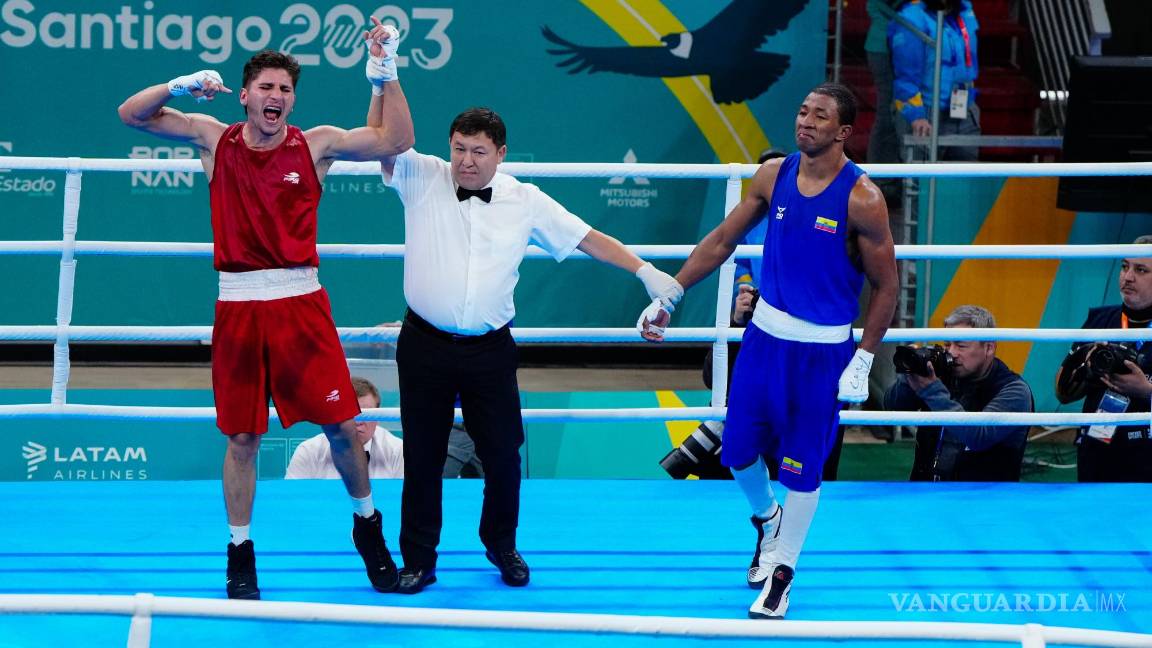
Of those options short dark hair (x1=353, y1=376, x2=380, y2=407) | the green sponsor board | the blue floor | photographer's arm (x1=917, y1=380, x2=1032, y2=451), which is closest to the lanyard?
the green sponsor board

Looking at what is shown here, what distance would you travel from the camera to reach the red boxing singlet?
11.4 feet

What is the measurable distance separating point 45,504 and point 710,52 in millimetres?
5924

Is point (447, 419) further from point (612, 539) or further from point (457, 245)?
point (612, 539)

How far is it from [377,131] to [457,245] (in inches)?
15.1

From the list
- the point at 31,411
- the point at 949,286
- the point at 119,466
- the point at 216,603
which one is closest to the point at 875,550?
the point at 216,603

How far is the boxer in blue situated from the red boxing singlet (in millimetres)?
1058

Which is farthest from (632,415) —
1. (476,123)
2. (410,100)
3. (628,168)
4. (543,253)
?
(410,100)

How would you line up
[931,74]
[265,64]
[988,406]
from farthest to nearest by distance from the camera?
[931,74], [988,406], [265,64]

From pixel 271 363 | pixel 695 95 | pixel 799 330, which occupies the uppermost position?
pixel 695 95

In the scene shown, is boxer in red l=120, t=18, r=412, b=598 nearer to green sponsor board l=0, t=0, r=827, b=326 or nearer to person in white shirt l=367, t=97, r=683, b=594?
person in white shirt l=367, t=97, r=683, b=594

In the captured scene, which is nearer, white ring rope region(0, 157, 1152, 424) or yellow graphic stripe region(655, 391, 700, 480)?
white ring rope region(0, 157, 1152, 424)

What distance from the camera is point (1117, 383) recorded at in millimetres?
4562

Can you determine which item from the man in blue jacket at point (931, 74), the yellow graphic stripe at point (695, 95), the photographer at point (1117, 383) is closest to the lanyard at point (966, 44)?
the man in blue jacket at point (931, 74)

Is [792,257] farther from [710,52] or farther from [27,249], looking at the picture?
[710,52]
